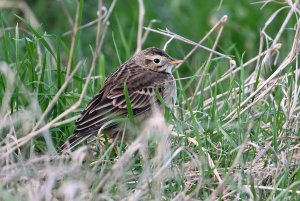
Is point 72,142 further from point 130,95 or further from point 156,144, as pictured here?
point 130,95

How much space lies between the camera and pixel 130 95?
679cm

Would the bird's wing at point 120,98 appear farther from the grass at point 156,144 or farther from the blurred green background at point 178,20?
the blurred green background at point 178,20

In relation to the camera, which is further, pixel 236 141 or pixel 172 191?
pixel 236 141

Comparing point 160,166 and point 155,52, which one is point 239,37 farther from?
point 160,166

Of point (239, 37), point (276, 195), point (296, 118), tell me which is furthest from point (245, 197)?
point (239, 37)

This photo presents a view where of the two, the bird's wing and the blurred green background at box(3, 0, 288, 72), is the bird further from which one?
the blurred green background at box(3, 0, 288, 72)

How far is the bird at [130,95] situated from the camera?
627 centimetres

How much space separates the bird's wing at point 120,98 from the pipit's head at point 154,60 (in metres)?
0.08

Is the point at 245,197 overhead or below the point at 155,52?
below

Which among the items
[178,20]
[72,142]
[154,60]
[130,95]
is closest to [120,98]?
[130,95]

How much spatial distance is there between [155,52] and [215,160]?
1590mm

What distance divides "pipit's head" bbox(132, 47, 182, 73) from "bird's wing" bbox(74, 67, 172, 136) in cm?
8

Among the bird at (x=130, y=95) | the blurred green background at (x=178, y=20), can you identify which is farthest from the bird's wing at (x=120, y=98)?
the blurred green background at (x=178, y=20)

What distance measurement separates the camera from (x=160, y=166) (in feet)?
17.4
